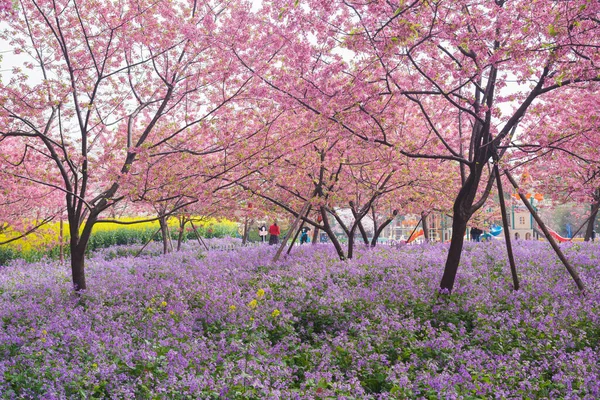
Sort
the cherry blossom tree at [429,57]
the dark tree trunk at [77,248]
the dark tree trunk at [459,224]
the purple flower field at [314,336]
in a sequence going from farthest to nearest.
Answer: the dark tree trunk at [77,248], the dark tree trunk at [459,224], the cherry blossom tree at [429,57], the purple flower field at [314,336]

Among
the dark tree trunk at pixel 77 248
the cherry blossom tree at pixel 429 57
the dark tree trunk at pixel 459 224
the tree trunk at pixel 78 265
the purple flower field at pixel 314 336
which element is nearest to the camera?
the purple flower field at pixel 314 336

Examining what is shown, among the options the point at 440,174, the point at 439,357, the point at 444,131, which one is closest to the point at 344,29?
the point at 439,357

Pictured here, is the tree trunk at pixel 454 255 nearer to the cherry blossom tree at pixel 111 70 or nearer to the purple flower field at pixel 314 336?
the purple flower field at pixel 314 336

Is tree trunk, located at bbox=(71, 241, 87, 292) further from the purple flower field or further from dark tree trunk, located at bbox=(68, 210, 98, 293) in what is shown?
the purple flower field

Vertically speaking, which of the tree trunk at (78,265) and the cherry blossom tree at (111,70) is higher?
the cherry blossom tree at (111,70)

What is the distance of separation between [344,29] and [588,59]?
3081mm

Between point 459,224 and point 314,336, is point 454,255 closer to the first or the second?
point 459,224

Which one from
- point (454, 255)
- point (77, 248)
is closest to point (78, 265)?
point (77, 248)

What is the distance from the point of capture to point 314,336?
5.89 metres

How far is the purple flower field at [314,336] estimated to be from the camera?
4.16 m

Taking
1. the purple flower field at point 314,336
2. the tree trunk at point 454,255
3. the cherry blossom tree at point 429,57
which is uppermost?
the cherry blossom tree at point 429,57

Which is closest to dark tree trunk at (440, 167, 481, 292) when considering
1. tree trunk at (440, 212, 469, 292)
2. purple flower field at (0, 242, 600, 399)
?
tree trunk at (440, 212, 469, 292)

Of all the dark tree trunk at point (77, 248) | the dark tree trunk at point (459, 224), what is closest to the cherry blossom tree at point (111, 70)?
the dark tree trunk at point (77, 248)

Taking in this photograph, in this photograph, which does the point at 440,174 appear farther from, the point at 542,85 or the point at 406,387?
the point at 406,387
